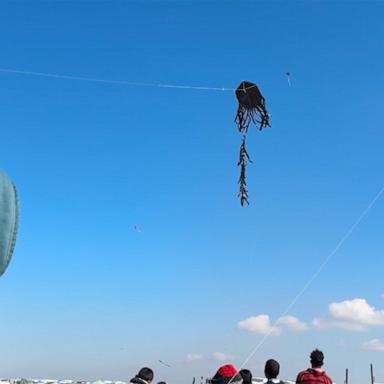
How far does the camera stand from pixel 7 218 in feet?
7.75

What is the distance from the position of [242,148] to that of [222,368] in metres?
3.91

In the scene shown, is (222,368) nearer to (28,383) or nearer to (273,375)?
(273,375)

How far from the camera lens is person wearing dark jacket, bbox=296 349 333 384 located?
21.8 feet

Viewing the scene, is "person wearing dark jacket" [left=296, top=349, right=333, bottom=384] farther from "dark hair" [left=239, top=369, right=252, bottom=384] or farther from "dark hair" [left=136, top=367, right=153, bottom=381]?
"dark hair" [left=136, top=367, right=153, bottom=381]

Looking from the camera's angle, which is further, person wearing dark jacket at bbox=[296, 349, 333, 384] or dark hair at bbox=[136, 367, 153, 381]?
dark hair at bbox=[136, 367, 153, 381]

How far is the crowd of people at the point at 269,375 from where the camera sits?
242 inches

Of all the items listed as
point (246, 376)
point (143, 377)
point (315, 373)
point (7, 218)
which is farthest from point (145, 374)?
point (7, 218)

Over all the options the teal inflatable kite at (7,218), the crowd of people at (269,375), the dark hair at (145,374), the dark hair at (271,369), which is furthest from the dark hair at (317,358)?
the teal inflatable kite at (7,218)

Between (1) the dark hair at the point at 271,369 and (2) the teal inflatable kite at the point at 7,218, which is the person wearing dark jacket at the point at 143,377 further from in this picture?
(2) the teal inflatable kite at the point at 7,218

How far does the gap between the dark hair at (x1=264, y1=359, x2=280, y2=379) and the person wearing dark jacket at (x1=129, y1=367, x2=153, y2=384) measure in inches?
62.3

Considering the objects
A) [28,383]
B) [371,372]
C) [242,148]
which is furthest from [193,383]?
[28,383]

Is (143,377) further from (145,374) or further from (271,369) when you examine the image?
(271,369)

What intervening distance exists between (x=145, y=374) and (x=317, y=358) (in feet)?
7.56

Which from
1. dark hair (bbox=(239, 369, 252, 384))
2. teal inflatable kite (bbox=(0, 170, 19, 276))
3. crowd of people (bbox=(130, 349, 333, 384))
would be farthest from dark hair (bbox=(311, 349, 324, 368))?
teal inflatable kite (bbox=(0, 170, 19, 276))
